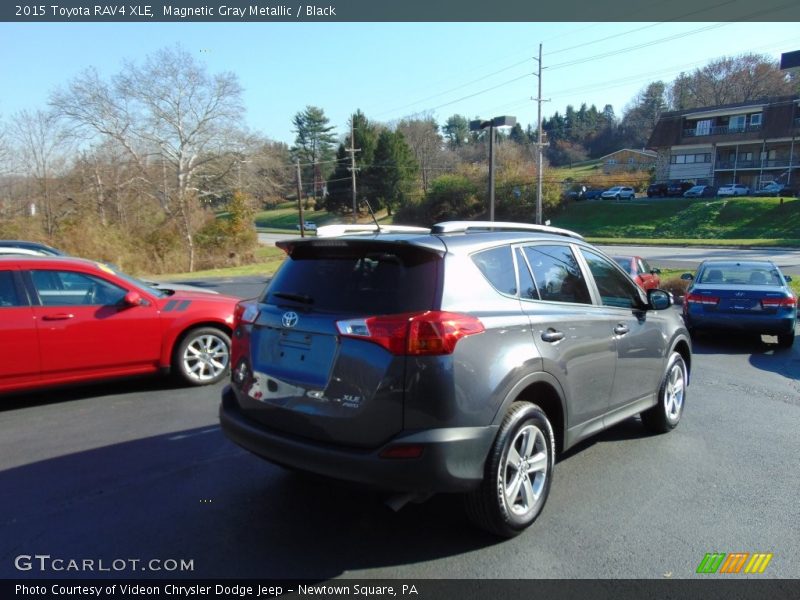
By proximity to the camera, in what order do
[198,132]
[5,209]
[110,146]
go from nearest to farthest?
[5,209] → [110,146] → [198,132]

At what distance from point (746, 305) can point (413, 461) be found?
875 centimetres

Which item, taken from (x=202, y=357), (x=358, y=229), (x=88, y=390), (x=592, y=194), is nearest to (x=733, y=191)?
(x=592, y=194)

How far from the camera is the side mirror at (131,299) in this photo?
6.31 metres

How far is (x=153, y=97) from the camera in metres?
37.0

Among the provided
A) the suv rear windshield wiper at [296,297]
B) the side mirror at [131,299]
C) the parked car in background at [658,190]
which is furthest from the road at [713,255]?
the parked car in background at [658,190]

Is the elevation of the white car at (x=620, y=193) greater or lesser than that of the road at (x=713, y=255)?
greater

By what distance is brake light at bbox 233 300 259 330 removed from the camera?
3718 millimetres

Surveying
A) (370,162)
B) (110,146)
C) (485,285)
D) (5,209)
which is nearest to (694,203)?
(370,162)

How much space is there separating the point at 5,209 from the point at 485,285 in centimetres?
3150

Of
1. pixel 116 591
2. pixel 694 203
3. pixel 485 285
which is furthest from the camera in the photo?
pixel 694 203

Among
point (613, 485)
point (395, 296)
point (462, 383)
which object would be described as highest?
point (395, 296)

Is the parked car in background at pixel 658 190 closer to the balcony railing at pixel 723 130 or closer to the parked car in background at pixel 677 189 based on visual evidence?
the parked car in background at pixel 677 189

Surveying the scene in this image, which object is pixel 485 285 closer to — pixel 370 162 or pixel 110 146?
pixel 110 146

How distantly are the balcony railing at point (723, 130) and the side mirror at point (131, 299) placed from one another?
241 feet
